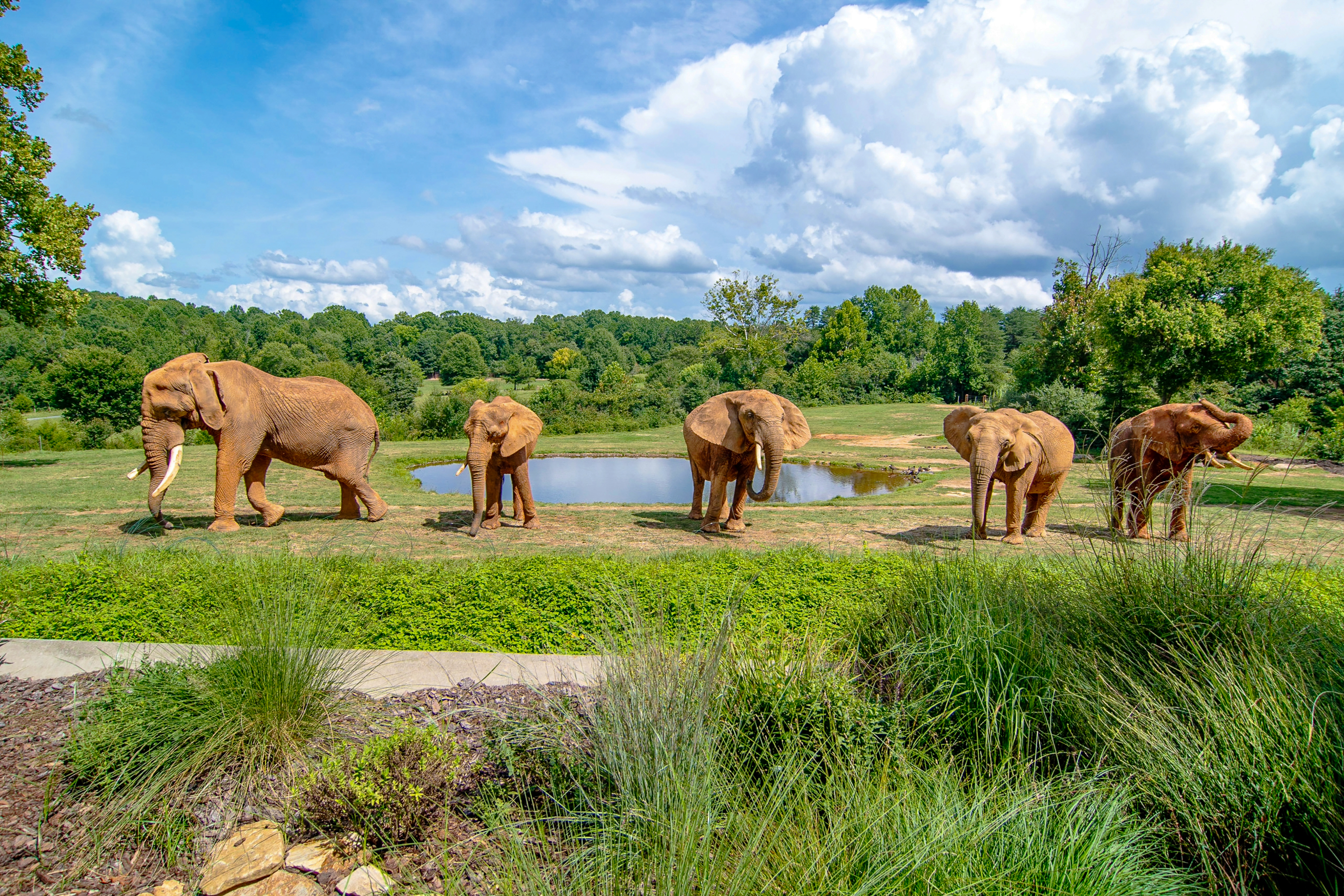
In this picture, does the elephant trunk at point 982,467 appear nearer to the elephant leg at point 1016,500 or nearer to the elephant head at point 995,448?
the elephant head at point 995,448

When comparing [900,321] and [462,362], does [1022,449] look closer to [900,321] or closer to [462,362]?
[462,362]

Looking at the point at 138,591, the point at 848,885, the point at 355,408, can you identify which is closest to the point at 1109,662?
the point at 848,885

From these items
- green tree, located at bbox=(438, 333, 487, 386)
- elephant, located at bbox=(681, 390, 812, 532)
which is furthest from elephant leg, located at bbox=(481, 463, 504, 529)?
green tree, located at bbox=(438, 333, 487, 386)

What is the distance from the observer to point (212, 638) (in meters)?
4.73

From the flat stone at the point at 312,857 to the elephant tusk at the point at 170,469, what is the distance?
27.0 ft

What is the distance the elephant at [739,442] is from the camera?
10320mm

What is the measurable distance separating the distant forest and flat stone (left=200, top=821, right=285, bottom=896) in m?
6.81

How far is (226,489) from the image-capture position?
1052cm

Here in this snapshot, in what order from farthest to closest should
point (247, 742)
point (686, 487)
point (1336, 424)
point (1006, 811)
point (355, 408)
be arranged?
1. point (1336, 424)
2. point (686, 487)
3. point (355, 408)
4. point (247, 742)
5. point (1006, 811)

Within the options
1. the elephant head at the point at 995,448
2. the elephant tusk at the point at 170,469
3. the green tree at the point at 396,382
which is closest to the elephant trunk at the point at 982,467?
the elephant head at the point at 995,448

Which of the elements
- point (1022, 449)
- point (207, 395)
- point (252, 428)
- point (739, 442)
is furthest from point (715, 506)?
point (207, 395)

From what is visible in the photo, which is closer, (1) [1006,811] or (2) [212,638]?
(1) [1006,811]

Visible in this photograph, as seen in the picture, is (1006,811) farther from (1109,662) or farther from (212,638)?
(212,638)

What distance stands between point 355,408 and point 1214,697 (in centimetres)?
1144
